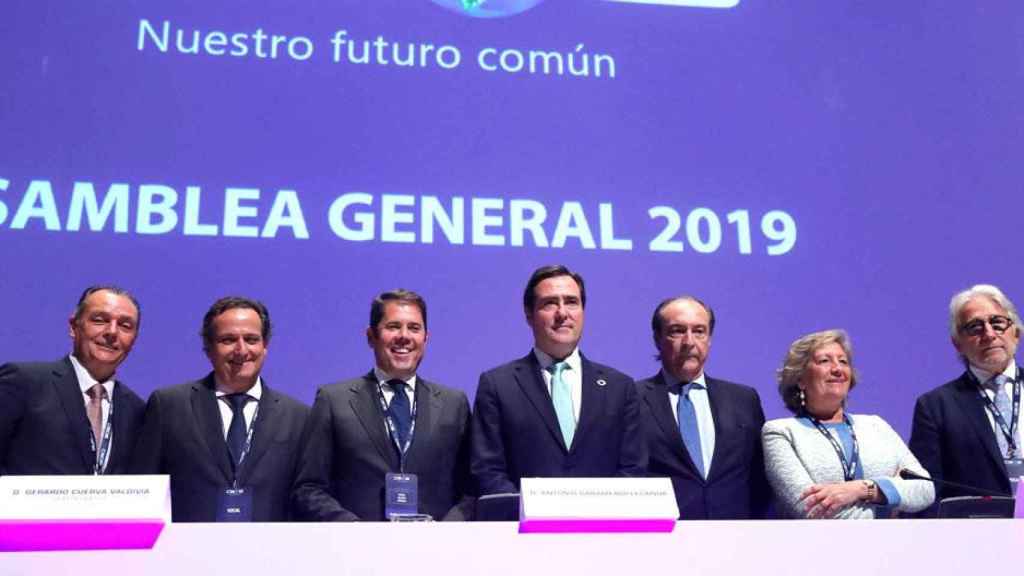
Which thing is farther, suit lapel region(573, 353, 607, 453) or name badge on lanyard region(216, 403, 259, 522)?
suit lapel region(573, 353, 607, 453)

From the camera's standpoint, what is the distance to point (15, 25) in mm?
3430

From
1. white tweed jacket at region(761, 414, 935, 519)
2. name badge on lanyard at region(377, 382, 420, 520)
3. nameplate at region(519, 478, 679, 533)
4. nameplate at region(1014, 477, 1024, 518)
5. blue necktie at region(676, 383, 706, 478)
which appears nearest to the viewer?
nameplate at region(519, 478, 679, 533)

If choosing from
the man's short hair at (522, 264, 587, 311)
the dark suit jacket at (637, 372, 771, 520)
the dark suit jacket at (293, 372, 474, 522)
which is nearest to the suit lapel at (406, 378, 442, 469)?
the dark suit jacket at (293, 372, 474, 522)

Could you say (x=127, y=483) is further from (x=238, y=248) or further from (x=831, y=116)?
(x=831, y=116)

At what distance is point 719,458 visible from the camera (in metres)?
2.79

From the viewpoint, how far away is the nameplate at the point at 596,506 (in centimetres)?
145

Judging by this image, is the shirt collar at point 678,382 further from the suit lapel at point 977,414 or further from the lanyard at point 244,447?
the lanyard at point 244,447

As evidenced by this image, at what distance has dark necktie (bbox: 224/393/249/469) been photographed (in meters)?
2.67

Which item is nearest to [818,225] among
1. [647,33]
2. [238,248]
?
[647,33]

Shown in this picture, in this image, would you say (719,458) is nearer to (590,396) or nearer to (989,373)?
(590,396)

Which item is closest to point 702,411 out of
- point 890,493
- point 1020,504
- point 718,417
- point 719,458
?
point 718,417

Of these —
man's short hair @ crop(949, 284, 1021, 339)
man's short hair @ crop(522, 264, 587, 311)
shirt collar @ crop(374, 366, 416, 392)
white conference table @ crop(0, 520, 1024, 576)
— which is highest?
man's short hair @ crop(522, 264, 587, 311)

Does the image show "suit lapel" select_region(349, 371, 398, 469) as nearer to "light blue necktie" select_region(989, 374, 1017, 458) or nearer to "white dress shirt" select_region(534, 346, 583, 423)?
"white dress shirt" select_region(534, 346, 583, 423)

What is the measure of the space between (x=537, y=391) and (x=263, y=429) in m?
0.80
